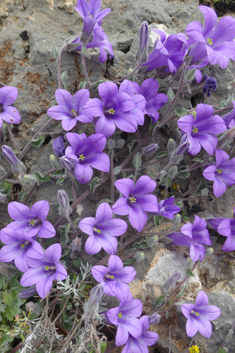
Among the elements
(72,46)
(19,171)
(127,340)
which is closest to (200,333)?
(127,340)

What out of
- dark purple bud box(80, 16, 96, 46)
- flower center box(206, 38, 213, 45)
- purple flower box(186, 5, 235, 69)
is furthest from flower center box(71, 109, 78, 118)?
flower center box(206, 38, 213, 45)

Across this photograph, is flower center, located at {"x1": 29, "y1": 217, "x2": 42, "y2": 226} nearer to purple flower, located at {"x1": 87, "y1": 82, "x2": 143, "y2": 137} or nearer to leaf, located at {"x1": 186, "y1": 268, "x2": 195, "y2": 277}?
purple flower, located at {"x1": 87, "y1": 82, "x2": 143, "y2": 137}

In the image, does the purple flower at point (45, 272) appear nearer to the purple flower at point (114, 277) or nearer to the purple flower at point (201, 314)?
the purple flower at point (114, 277)

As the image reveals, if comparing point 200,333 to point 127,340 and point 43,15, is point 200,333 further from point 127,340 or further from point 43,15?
point 43,15

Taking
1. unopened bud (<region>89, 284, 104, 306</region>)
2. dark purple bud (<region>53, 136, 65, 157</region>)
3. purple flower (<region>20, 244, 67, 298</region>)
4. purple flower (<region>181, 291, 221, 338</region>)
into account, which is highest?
dark purple bud (<region>53, 136, 65, 157</region>)

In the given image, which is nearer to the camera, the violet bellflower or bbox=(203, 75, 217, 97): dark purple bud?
the violet bellflower
